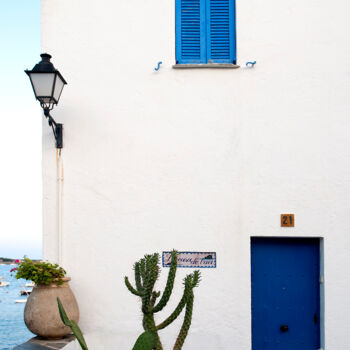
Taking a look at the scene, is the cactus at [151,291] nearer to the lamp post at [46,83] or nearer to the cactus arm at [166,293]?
the cactus arm at [166,293]

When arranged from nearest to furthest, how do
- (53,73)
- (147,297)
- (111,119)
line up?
(147,297), (53,73), (111,119)

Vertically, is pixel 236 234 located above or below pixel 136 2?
below

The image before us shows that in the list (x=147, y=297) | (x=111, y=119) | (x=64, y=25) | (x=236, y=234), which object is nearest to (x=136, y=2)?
(x=64, y=25)

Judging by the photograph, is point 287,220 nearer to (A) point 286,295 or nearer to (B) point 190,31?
(A) point 286,295

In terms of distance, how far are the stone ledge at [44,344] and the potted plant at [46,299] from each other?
0.07 meters

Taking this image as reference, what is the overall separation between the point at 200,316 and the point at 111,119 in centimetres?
292

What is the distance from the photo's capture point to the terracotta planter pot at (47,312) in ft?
19.6

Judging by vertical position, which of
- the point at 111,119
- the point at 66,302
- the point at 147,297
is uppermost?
the point at 111,119

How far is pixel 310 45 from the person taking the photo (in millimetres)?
6613

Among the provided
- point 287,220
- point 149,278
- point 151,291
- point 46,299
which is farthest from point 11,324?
point 149,278

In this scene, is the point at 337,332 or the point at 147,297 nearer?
the point at 147,297

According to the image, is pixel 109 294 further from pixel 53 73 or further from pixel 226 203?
pixel 53 73

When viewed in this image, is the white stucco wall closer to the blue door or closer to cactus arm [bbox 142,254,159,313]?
the blue door

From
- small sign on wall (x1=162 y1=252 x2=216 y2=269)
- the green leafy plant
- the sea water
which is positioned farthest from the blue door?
the sea water
